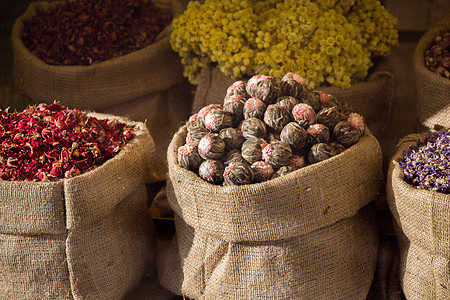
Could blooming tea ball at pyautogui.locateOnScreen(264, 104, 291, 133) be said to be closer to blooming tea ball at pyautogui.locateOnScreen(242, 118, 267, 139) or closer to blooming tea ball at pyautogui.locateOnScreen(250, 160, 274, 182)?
blooming tea ball at pyautogui.locateOnScreen(242, 118, 267, 139)

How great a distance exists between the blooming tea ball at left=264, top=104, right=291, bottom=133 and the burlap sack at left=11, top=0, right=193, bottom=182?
1024 mm

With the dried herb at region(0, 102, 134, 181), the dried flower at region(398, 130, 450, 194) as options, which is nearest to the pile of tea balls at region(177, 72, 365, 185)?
the dried flower at region(398, 130, 450, 194)

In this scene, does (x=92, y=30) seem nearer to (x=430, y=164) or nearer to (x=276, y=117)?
(x=276, y=117)

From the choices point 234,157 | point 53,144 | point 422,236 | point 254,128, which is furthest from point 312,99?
point 53,144

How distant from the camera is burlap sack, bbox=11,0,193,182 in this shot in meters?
2.63

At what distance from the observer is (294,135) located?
1818 millimetres

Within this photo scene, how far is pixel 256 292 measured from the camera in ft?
5.87

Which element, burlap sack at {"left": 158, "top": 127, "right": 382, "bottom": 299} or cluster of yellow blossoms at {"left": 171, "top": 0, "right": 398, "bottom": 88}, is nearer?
burlap sack at {"left": 158, "top": 127, "right": 382, "bottom": 299}

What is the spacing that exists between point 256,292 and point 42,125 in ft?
3.51

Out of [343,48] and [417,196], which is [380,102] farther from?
[417,196]

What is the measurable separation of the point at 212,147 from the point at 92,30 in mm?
1370

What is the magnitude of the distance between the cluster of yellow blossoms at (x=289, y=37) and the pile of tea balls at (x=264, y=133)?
0.34m

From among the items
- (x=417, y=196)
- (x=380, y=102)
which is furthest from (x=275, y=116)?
(x=380, y=102)

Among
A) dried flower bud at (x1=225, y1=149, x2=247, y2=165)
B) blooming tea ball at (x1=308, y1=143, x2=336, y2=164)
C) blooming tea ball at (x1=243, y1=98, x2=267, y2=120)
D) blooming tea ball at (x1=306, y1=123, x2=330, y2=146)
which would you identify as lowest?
dried flower bud at (x1=225, y1=149, x2=247, y2=165)
